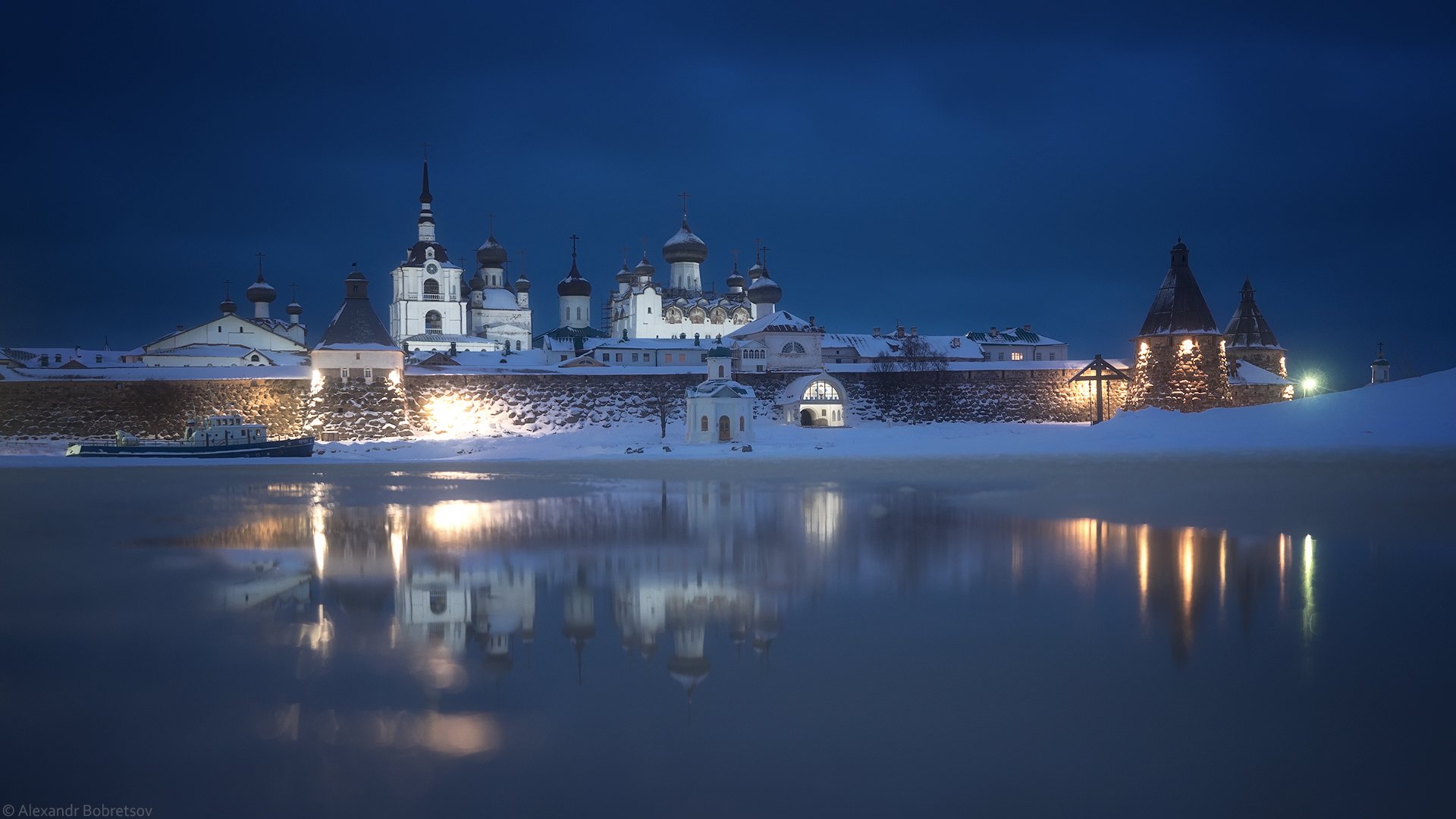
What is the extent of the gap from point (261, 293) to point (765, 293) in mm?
27129

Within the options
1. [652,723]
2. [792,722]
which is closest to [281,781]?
[652,723]

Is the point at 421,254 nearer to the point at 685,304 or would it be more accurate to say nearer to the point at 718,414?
the point at 685,304

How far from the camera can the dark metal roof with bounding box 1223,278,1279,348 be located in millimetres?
37844

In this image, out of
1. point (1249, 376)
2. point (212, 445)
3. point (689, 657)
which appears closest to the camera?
point (689, 657)

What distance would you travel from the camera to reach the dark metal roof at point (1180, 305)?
2925 cm

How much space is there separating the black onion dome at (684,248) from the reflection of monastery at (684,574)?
41.5 meters

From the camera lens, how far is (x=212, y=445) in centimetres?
2502

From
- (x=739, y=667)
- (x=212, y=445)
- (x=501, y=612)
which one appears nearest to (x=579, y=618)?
(x=501, y=612)

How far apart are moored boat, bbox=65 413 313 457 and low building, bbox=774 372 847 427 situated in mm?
15328

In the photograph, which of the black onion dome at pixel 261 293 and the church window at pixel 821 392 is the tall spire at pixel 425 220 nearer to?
the black onion dome at pixel 261 293

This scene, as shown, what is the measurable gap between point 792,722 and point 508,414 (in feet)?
89.8

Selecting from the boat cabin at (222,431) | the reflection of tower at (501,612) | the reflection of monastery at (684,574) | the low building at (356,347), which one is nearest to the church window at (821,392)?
the low building at (356,347)

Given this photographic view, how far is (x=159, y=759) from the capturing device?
432cm

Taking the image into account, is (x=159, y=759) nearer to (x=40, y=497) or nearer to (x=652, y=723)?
(x=652, y=723)
